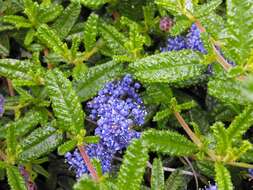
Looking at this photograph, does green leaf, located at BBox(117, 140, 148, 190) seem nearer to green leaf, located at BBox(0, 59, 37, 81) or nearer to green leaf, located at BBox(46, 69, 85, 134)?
green leaf, located at BBox(46, 69, 85, 134)

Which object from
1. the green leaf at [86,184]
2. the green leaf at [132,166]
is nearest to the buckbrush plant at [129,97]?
the green leaf at [132,166]

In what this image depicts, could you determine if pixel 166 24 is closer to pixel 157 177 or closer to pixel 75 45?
pixel 75 45

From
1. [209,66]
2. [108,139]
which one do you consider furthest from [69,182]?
[209,66]

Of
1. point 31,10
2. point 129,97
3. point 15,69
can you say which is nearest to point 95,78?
point 129,97

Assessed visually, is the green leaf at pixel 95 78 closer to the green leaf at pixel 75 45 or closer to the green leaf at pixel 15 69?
the green leaf at pixel 75 45

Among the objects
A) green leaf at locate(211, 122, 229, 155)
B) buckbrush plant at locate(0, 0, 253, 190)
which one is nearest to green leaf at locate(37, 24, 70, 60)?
buckbrush plant at locate(0, 0, 253, 190)

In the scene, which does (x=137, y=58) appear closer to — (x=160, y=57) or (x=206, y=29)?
(x=160, y=57)
